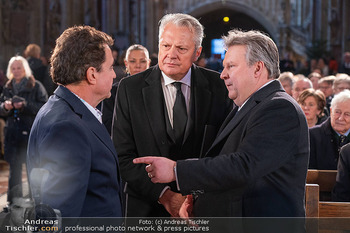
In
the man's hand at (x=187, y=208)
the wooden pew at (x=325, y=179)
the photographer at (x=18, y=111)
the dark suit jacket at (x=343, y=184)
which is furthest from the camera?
the photographer at (x=18, y=111)

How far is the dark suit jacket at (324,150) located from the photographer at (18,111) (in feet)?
10.8

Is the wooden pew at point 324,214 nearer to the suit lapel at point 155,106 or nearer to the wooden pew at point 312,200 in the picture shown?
the wooden pew at point 312,200

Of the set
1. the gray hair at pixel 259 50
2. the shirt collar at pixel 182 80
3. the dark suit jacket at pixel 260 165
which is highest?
the gray hair at pixel 259 50

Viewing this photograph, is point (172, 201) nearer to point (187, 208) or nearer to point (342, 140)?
point (187, 208)

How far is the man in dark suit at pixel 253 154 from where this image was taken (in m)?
2.48

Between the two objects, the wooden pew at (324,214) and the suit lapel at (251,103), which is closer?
the suit lapel at (251,103)

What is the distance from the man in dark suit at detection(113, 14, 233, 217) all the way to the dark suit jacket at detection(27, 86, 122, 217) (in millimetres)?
813

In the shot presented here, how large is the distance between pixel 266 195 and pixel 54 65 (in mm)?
1000

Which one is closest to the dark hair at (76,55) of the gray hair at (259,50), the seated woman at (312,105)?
the gray hair at (259,50)

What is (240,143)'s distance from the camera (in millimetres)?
2557

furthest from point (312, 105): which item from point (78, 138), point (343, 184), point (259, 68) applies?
point (78, 138)

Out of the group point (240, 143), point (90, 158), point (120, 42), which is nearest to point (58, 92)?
point (90, 158)

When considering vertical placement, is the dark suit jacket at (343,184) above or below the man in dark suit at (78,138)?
below

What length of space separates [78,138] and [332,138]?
11.1ft
